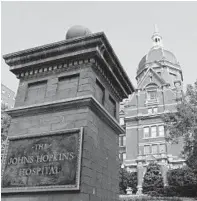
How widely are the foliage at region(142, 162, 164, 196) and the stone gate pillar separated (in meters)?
29.7

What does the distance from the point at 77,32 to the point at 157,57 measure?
2036 inches

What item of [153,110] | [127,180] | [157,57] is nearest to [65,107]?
[127,180]

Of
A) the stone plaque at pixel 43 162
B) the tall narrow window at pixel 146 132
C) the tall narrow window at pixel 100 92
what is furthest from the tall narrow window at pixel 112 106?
the tall narrow window at pixel 146 132

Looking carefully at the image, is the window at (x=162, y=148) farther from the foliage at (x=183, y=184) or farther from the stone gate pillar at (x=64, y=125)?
the stone gate pillar at (x=64, y=125)

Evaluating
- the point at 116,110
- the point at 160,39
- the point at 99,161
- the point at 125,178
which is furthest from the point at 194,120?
the point at 160,39

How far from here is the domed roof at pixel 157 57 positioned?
55603 millimetres

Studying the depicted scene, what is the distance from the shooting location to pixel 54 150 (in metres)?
5.64

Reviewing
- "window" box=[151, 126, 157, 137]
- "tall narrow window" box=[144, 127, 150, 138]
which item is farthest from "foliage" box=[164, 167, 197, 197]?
"tall narrow window" box=[144, 127, 150, 138]

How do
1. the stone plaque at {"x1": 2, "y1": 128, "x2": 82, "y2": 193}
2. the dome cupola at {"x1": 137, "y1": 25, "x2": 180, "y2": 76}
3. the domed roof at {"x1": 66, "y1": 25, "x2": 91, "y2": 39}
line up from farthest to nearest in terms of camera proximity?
the dome cupola at {"x1": 137, "y1": 25, "x2": 180, "y2": 76} → the domed roof at {"x1": 66, "y1": 25, "x2": 91, "y2": 39} → the stone plaque at {"x1": 2, "y1": 128, "x2": 82, "y2": 193}

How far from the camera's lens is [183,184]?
32.8m

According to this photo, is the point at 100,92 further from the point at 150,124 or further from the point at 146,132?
the point at 150,124

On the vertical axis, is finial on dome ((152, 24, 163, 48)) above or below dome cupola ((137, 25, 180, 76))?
above

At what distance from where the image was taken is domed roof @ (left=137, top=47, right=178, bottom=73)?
2189 inches

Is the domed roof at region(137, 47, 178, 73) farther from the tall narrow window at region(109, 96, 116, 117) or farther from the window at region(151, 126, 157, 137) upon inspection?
the tall narrow window at region(109, 96, 116, 117)
